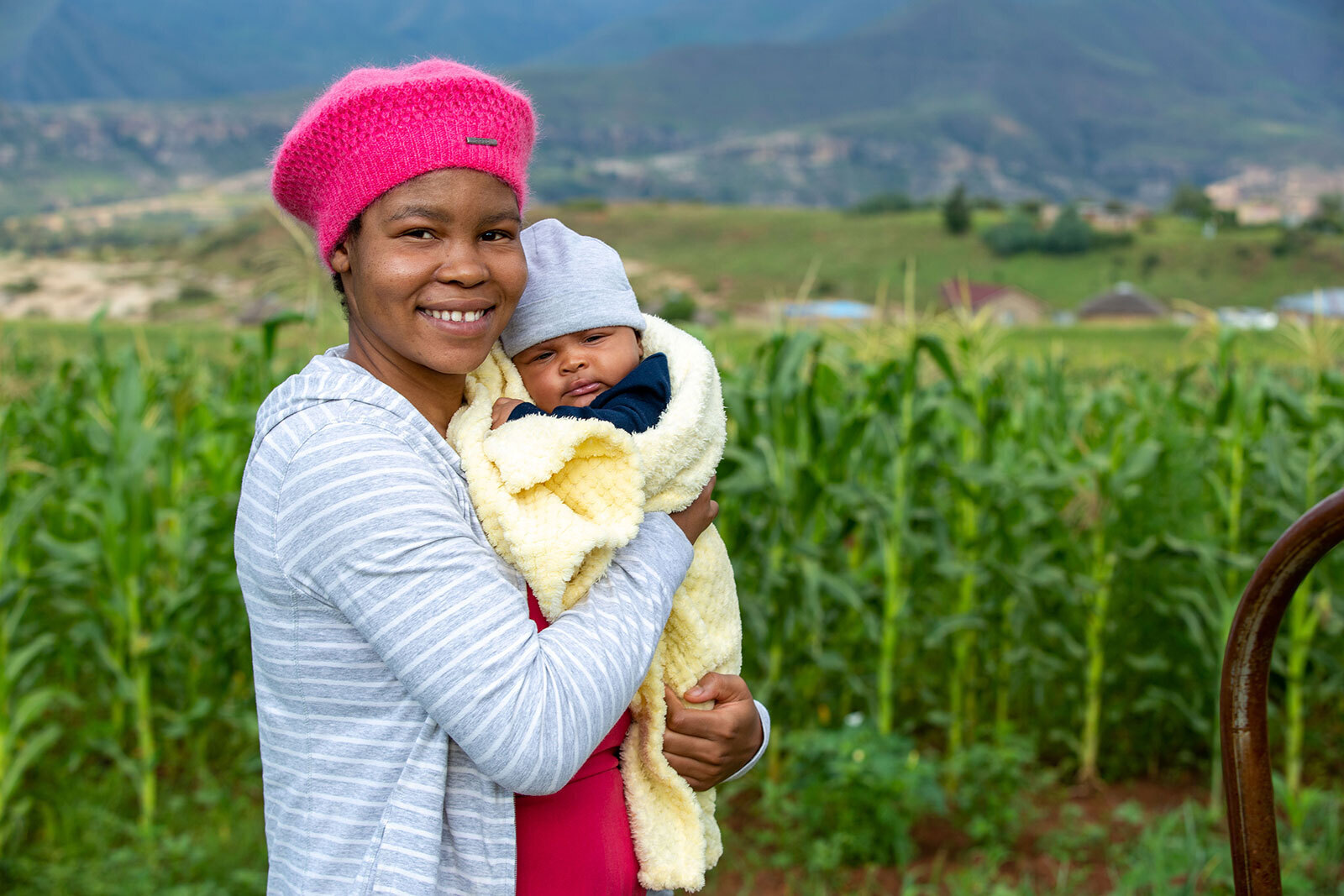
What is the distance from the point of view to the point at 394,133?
130 cm

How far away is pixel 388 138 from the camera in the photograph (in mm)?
1301

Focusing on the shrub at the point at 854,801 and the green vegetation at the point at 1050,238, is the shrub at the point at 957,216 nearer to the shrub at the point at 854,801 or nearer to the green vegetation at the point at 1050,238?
the green vegetation at the point at 1050,238

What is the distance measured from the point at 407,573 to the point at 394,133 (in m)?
0.54

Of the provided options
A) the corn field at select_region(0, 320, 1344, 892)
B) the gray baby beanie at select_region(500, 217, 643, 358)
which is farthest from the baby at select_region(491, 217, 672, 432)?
the corn field at select_region(0, 320, 1344, 892)

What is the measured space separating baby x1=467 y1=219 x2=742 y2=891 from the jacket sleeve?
0.10 m

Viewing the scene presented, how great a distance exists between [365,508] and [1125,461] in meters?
4.17

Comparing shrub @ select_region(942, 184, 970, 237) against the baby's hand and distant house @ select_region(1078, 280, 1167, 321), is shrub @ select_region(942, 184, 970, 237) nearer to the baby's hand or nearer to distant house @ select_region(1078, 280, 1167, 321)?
distant house @ select_region(1078, 280, 1167, 321)

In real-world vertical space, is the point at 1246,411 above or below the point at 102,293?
above

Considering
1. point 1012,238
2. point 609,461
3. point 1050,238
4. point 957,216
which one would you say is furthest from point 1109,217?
point 609,461

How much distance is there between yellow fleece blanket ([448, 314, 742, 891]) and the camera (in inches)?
51.6

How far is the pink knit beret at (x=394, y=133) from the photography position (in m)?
1.30

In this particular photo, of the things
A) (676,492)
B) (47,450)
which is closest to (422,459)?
(676,492)

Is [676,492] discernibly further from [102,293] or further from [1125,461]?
[102,293]

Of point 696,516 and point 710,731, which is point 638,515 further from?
point 710,731
